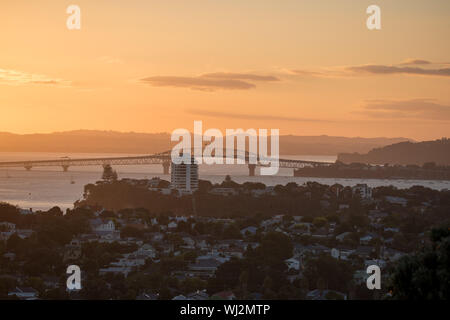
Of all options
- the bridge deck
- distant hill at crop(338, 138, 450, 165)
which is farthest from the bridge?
distant hill at crop(338, 138, 450, 165)

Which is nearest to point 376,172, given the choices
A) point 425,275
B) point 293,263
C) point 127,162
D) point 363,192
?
point 127,162

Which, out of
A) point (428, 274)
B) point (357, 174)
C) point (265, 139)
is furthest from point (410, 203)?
point (265, 139)

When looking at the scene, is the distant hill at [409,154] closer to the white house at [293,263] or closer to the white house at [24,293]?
the white house at [293,263]

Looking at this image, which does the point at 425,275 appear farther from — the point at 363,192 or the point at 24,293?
the point at 363,192

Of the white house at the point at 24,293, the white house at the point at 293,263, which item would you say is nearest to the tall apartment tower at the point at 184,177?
the white house at the point at 293,263
